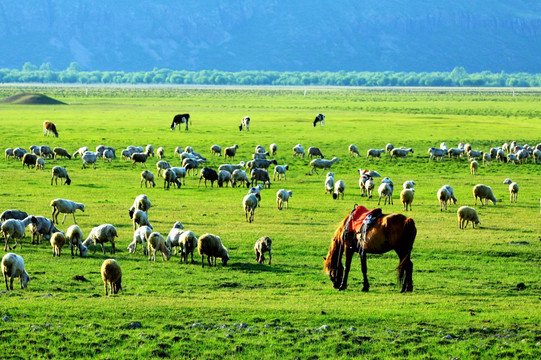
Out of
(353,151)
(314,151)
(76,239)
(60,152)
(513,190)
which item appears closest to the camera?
(76,239)

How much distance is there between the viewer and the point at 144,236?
2083cm

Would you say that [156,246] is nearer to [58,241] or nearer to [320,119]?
[58,241]

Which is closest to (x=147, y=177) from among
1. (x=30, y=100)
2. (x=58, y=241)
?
(x=58, y=241)

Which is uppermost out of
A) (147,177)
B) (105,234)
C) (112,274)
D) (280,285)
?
(147,177)

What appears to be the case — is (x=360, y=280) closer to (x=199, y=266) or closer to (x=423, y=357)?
(x=199, y=266)

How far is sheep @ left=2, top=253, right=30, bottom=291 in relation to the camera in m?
16.0

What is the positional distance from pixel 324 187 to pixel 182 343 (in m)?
23.1

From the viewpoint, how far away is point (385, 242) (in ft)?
52.4

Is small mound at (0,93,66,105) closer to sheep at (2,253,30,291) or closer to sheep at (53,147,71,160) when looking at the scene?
sheep at (53,147,71,160)

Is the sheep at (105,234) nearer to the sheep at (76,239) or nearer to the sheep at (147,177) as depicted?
the sheep at (76,239)

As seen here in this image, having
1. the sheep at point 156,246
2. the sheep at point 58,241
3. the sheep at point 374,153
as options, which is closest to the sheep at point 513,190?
the sheep at point 374,153

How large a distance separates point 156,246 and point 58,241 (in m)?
2.53

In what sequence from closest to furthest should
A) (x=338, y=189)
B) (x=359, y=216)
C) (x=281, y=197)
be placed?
1. (x=359, y=216)
2. (x=281, y=197)
3. (x=338, y=189)

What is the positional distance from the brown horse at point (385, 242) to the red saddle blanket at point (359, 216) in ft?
0.29
